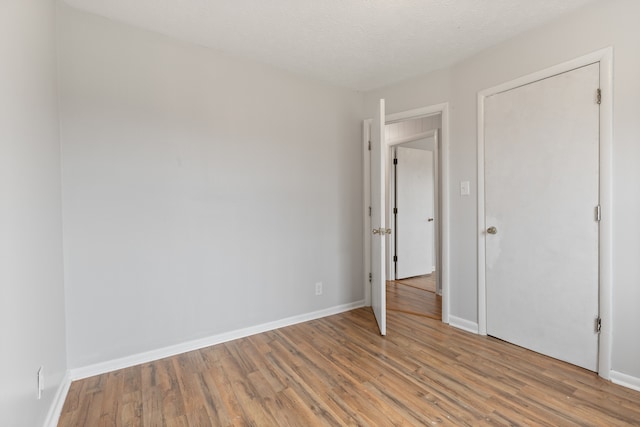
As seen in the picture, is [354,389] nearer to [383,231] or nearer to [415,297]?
[383,231]

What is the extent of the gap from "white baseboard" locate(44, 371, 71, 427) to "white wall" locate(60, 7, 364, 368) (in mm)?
113

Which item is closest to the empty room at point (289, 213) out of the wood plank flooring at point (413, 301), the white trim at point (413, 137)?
the wood plank flooring at point (413, 301)

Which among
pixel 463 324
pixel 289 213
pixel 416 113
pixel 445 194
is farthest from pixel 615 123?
pixel 289 213

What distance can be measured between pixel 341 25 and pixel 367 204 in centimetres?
172

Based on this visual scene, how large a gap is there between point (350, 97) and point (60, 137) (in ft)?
8.19

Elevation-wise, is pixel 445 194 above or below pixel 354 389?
above

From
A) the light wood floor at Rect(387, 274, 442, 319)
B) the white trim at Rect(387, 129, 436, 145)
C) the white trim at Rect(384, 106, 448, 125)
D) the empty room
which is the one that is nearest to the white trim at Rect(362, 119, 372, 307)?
the white trim at Rect(384, 106, 448, 125)

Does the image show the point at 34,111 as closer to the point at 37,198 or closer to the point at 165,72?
the point at 37,198

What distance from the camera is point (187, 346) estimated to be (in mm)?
2301

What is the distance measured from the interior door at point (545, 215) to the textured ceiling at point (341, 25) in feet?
1.67

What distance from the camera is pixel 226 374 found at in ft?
6.51

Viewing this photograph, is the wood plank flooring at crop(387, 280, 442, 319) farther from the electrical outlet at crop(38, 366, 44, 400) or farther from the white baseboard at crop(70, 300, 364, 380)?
the electrical outlet at crop(38, 366, 44, 400)

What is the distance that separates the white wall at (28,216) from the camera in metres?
1.05

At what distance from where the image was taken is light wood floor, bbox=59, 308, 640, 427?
156cm
